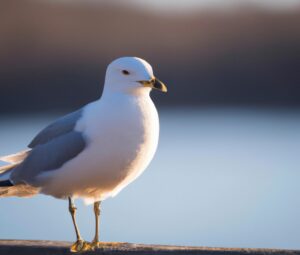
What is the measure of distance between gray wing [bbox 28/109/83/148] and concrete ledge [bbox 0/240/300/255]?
0.67 metres

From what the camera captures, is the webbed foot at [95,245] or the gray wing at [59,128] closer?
the webbed foot at [95,245]

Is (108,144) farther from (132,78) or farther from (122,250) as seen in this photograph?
(122,250)

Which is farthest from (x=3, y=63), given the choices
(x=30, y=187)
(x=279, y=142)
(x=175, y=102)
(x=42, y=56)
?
(x=30, y=187)

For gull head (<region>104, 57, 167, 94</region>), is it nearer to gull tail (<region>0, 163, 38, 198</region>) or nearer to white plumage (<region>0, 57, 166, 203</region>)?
white plumage (<region>0, 57, 166, 203</region>)

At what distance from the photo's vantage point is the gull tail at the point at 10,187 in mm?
5461

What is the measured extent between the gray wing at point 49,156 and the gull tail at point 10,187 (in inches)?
1.7

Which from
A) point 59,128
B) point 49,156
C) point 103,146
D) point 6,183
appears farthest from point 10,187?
point 103,146

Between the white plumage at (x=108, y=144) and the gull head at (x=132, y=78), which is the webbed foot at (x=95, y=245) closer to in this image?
the white plumage at (x=108, y=144)

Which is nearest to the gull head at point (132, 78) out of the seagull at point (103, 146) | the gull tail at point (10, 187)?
the seagull at point (103, 146)

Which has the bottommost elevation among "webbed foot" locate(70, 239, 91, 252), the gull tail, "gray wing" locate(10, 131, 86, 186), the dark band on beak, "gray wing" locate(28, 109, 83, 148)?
"webbed foot" locate(70, 239, 91, 252)

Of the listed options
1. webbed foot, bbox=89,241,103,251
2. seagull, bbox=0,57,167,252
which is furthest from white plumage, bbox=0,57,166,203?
webbed foot, bbox=89,241,103,251

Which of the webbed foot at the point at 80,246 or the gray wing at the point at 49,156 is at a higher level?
the gray wing at the point at 49,156

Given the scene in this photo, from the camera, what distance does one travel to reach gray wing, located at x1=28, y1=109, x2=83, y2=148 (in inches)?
210

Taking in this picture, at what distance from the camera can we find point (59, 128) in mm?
5445
